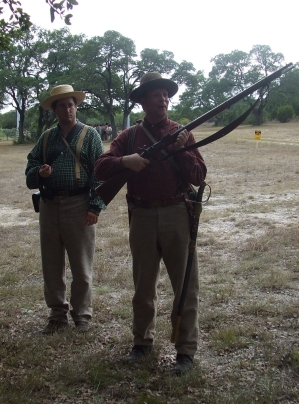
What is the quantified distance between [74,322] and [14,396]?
1296 millimetres

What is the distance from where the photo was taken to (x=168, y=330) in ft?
13.9

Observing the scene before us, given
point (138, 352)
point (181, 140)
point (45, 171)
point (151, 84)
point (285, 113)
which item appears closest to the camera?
point (181, 140)

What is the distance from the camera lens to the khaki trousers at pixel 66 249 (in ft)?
13.9

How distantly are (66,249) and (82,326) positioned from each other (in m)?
0.73

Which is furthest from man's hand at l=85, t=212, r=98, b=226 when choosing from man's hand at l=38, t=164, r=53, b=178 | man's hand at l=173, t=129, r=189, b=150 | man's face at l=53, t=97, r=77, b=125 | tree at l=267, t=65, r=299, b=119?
tree at l=267, t=65, r=299, b=119

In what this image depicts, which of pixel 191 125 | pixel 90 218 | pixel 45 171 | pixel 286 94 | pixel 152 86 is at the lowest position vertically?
pixel 90 218

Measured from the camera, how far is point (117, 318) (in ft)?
15.4

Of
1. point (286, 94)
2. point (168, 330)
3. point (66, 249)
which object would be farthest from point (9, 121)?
point (168, 330)

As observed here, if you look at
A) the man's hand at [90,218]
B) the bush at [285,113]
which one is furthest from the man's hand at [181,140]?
the bush at [285,113]

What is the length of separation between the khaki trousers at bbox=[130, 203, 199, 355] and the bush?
143 ft

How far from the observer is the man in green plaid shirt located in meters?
4.21

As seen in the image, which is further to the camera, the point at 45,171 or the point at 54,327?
the point at 54,327

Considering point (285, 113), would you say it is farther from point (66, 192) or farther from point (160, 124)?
point (160, 124)

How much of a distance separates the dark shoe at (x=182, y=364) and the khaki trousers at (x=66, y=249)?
3.92 feet
